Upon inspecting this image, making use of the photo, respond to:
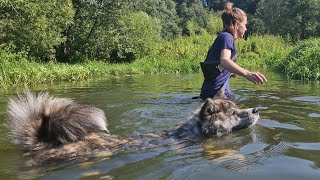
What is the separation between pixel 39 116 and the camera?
427 centimetres

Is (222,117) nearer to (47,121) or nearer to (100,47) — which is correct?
(47,121)

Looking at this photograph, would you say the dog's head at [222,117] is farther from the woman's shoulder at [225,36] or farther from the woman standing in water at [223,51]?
the woman's shoulder at [225,36]

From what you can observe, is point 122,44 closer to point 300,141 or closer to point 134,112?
point 134,112

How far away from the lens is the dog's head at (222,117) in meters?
5.27

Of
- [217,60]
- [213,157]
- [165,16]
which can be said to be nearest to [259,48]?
[217,60]

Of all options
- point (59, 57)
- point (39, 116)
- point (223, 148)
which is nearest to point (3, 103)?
point (39, 116)

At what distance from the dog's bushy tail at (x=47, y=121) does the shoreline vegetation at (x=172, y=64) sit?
409 inches

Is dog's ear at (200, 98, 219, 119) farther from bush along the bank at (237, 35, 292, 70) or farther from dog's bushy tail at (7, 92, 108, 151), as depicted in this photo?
bush along the bank at (237, 35, 292, 70)

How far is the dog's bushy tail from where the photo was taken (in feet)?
13.8

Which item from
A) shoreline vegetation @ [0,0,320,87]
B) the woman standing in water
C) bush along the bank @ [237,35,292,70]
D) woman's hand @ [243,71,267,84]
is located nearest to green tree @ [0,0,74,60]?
shoreline vegetation @ [0,0,320,87]

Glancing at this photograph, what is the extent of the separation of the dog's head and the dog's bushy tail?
5.07ft

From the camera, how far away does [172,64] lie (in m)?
26.2

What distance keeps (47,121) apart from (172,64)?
22147mm

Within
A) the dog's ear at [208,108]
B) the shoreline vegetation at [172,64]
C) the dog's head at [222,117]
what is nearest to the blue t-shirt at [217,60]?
the dog's head at [222,117]
